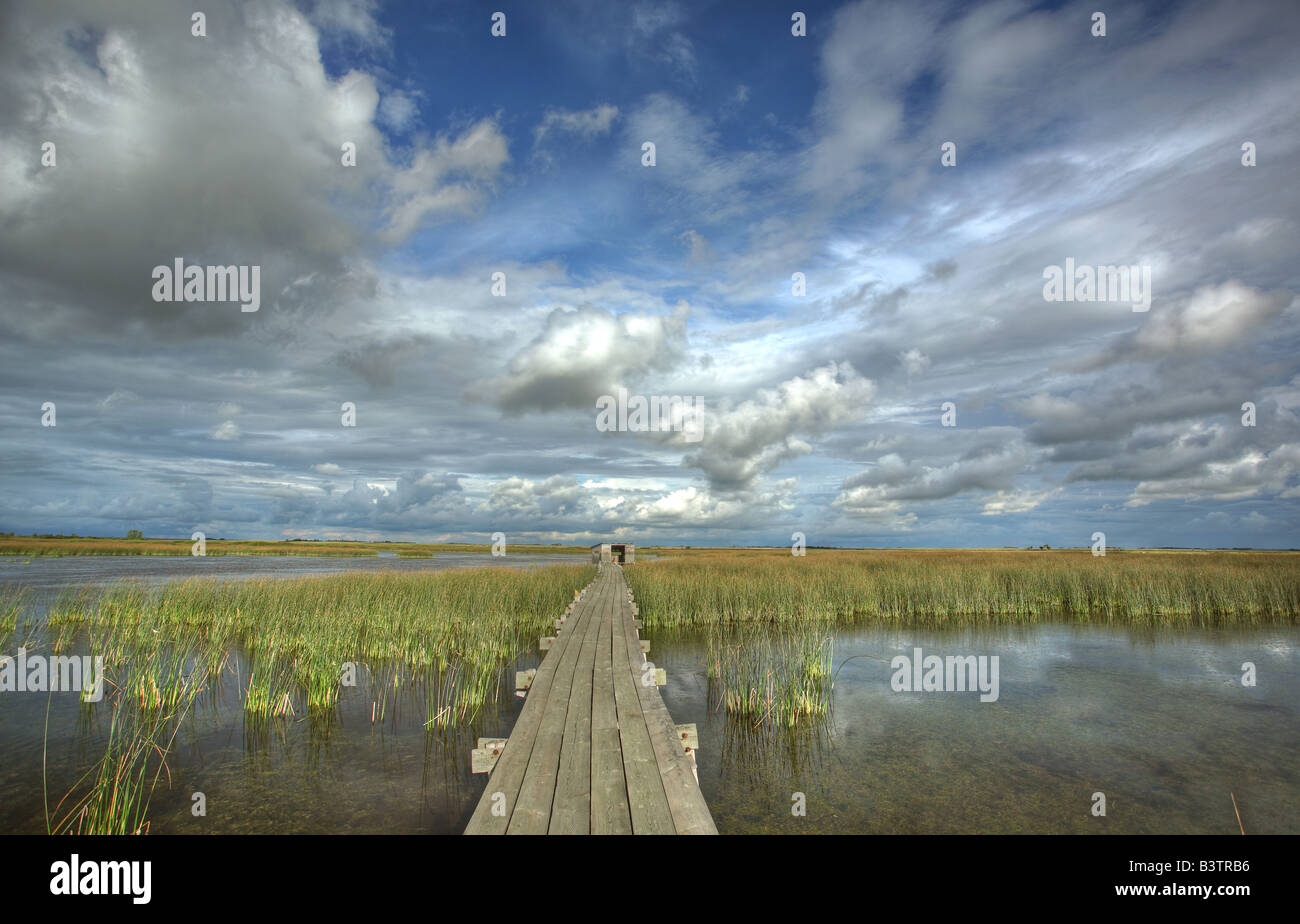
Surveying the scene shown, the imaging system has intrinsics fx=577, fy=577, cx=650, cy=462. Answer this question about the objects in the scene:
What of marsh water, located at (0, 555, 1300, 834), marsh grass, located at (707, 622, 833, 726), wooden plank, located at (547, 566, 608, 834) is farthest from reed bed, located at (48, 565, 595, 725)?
marsh grass, located at (707, 622, 833, 726)

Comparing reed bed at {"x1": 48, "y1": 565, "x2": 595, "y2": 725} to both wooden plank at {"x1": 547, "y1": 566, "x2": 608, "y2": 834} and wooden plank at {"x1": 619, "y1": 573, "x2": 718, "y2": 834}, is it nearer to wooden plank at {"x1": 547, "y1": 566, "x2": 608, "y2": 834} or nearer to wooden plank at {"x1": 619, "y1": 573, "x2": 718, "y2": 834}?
wooden plank at {"x1": 547, "y1": 566, "x2": 608, "y2": 834}

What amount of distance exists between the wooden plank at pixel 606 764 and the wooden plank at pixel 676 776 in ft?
1.01

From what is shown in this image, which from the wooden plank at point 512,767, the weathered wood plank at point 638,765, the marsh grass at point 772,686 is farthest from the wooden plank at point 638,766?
the marsh grass at point 772,686

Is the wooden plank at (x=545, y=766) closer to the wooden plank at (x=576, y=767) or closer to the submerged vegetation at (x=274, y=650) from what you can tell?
the wooden plank at (x=576, y=767)

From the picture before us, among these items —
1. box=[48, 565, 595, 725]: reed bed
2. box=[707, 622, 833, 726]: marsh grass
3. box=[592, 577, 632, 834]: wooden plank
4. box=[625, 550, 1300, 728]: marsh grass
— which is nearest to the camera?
box=[592, 577, 632, 834]: wooden plank

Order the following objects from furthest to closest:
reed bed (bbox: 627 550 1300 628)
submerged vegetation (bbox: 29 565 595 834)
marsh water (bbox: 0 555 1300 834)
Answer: reed bed (bbox: 627 550 1300 628) < submerged vegetation (bbox: 29 565 595 834) < marsh water (bbox: 0 555 1300 834)

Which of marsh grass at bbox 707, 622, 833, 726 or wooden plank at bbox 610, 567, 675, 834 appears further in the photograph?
marsh grass at bbox 707, 622, 833, 726

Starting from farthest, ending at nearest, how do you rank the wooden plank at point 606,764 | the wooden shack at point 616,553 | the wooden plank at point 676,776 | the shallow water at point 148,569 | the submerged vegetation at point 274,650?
the wooden shack at point 616,553, the shallow water at point 148,569, the submerged vegetation at point 274,650, the wooden plank at point 606,764, the wooden plank at point 676,776

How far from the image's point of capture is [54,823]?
561 centimetres

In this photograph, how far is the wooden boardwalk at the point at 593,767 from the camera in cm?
375

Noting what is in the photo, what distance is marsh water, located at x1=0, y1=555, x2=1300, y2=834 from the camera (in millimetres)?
5809

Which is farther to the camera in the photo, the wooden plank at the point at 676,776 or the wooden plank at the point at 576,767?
the wooden plank at the point at 576,767
